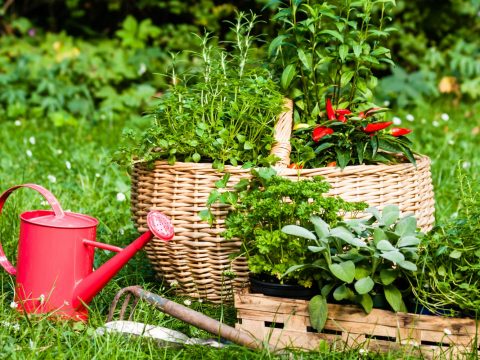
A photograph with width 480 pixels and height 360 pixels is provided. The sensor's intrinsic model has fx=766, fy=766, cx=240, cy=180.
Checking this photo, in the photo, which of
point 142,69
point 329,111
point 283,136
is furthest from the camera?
point 142,69

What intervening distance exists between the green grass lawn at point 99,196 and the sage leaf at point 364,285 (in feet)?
0.56

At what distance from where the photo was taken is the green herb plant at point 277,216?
85.0 inches

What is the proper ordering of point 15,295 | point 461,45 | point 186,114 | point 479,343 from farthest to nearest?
point 461,45 → point 186,114 → point 15,295 → point 479,343

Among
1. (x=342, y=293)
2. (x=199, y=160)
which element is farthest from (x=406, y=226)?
(x=199, y=160)

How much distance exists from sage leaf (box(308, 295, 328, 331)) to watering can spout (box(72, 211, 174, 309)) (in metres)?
0.45

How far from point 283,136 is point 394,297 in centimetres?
67

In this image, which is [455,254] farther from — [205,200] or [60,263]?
[60,263]

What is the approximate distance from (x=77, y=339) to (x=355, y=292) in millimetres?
786

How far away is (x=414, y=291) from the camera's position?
82.2 inches

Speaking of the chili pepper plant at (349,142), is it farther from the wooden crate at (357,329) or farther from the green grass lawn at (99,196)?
the wooden crate at (357,329)

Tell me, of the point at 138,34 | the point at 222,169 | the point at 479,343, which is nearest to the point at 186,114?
the point at 222,169

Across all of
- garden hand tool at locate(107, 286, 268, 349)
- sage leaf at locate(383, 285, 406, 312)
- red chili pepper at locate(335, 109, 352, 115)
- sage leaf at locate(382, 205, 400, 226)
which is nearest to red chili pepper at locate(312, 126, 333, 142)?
red chili pepper at locate(335, 109, 352, 115)

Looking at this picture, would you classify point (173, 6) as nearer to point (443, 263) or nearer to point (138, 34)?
point (138, 34)

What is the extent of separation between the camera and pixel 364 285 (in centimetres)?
203
